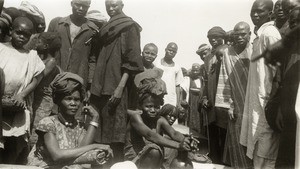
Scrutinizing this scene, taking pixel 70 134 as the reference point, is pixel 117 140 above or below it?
below

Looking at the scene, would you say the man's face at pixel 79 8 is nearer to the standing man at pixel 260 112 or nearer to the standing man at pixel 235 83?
the standing man at pixel 235 83

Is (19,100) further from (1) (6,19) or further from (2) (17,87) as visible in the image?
(1) (6,19)

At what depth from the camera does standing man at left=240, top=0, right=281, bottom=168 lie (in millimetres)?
3547

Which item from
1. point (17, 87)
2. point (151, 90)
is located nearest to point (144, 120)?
point (151, 90)

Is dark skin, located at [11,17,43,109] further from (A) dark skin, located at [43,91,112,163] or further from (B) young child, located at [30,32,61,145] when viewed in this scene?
(A) dark skin, located at [43,91,112,163]

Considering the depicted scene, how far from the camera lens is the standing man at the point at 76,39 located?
450 centimetres

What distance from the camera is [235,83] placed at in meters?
4.80

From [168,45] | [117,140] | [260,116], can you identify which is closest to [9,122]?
[117,140]

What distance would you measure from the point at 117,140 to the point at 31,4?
1786 millimetres

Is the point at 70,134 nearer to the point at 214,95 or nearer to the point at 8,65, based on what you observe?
the point at 8,65

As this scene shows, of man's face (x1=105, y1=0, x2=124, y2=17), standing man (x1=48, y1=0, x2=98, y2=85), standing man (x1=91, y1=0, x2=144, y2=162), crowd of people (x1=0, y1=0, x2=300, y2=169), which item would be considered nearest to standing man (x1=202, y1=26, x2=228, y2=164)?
crowd of people (x1=0, y1=0, x2=300, y2=169)

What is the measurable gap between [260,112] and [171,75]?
2562mm

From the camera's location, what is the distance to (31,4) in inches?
184

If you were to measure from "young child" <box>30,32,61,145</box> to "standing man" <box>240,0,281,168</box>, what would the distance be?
1.90 metres
